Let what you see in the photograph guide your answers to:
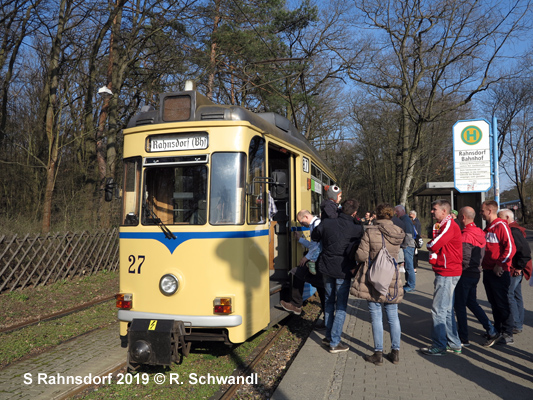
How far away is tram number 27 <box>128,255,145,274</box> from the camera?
512cm

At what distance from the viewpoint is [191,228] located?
5000 mm

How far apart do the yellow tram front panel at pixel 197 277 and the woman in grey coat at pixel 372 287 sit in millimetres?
1240

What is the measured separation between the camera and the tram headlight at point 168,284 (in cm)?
491

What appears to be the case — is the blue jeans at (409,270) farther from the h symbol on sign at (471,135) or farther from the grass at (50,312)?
the grass at (50,312)

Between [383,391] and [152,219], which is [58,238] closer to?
[152,219]

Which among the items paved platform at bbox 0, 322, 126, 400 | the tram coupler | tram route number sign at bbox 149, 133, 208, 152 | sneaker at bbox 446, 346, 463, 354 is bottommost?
paved platform at bbox 0, 322, 126, 400

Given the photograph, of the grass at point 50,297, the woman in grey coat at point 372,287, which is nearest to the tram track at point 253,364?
the woman in grey coat at point 372,287

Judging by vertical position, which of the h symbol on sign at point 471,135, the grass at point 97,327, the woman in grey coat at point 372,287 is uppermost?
the h symbol on sign at point 471,135

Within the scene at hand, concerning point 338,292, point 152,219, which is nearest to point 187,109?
point 152,219

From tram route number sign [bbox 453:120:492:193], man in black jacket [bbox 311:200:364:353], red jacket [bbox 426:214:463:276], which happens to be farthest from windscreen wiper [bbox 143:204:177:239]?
tram route number sign [bbox 453:120:492:193]

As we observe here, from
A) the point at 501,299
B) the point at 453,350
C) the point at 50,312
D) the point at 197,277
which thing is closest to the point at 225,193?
the point at 197,277

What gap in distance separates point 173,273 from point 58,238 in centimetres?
786

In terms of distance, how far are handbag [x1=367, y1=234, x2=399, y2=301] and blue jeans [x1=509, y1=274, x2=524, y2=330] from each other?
1859 millimetres

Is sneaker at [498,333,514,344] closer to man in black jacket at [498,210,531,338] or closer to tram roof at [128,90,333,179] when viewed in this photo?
man in black jacket at [498,210,531,338]
